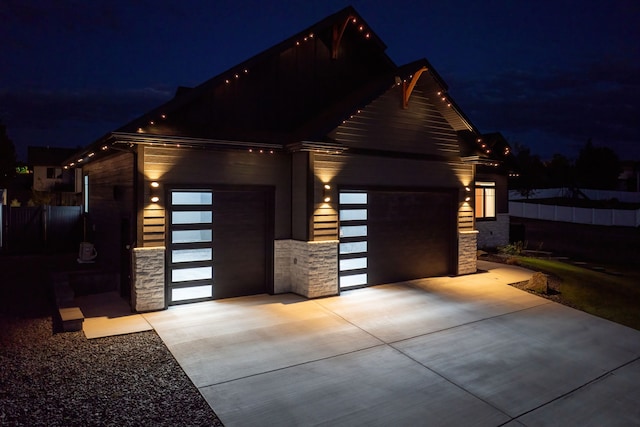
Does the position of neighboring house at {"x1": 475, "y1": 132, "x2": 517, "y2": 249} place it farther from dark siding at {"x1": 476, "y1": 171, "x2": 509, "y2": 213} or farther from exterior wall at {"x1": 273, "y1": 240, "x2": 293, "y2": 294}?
exterior wall at {"x1": 273, "y1": 240, "x2": 293, "y2": 294}

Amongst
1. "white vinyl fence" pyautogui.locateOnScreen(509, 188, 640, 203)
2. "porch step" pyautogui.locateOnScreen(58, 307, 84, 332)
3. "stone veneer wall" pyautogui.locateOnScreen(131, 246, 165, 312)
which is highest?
"white vinyl fence" pyautogui.locateOnScreen(509, 188, 640, 203)

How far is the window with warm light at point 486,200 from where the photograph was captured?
18.2m

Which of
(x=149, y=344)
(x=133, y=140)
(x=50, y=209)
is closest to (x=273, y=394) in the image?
(x=149, y=344)

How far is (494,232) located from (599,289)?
24.0 feet

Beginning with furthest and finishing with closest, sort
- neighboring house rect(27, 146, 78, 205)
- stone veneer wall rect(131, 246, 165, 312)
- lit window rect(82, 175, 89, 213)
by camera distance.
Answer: neighboring house rect(27, 146, 78, 205) → lit window rect(82, 175, 89, 213) → stone veneer wall rect(131, 246, 165, 312)

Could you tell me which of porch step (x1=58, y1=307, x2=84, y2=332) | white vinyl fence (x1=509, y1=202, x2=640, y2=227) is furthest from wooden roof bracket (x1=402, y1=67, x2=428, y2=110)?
white vinyl fence (x1=509, y1=202, x2=640, y2=227)

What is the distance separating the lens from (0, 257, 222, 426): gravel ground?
4.64 metres

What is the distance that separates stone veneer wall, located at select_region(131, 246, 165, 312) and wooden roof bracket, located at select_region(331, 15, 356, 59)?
276 inches

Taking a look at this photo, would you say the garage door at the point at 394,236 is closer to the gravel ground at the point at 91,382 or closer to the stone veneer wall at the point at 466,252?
the stone veneer wall at the point at 466,252

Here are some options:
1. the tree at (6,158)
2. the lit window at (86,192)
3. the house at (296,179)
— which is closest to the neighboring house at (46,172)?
the tree at (6,158)

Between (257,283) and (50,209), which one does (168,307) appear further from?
(50,209)

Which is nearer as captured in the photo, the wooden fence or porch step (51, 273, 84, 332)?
porch step (51, 273, 84, 332)

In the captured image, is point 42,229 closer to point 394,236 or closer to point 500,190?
point 394,236

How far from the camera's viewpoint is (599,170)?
160ft
